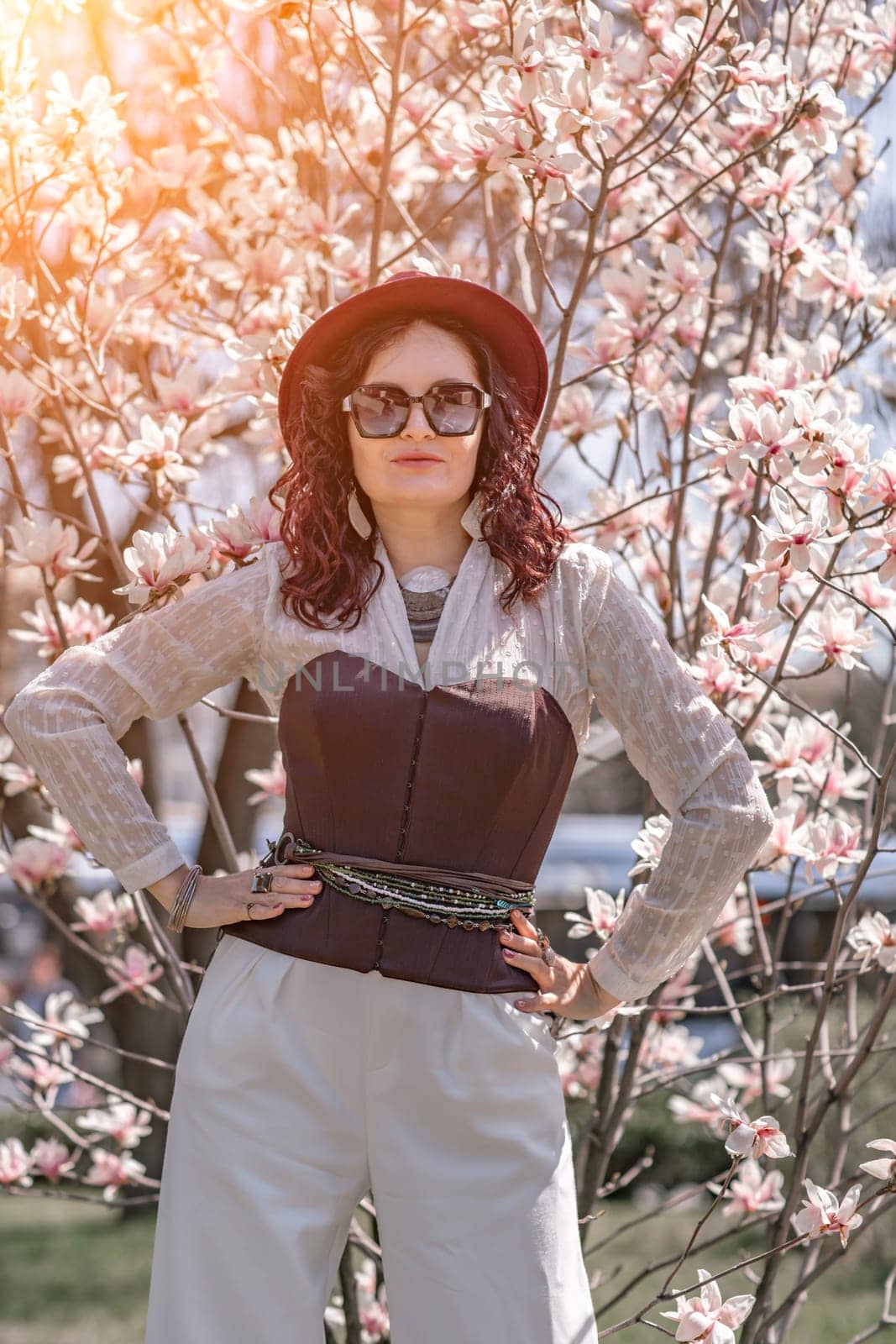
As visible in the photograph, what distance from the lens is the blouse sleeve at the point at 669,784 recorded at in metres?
1.67

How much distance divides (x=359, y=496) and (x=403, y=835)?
46 cm

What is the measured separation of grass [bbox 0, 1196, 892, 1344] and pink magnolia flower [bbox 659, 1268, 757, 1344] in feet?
5.05

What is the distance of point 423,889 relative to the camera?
1626mm

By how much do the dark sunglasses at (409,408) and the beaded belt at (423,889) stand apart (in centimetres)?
51

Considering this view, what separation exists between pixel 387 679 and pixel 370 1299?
60.3 inches

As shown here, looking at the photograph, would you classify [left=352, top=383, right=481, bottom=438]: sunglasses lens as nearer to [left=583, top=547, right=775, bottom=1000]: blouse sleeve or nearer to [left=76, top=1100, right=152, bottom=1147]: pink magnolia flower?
[left=583, top=547, right=775, bottom=1000]: blouse sleeve

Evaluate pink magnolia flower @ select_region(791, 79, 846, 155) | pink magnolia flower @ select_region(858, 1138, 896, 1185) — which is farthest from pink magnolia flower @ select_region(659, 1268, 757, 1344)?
pink magnolia flower @ select_region(791, 79, 846, 155)

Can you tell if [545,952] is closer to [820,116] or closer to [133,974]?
[820,116]

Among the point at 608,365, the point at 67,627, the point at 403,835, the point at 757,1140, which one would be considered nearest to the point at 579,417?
the point at 608,365

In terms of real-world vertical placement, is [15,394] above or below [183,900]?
above

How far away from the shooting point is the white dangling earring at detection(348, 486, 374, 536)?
5.90 feet

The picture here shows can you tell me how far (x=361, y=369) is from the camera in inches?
69.7

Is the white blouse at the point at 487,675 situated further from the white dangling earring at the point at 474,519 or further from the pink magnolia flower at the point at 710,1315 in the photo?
the pink magnolia flower at the point at 710,1315

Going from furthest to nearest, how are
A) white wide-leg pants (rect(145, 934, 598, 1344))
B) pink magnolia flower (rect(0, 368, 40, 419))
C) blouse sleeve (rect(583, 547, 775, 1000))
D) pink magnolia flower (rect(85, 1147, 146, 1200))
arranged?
1. pink magnolia flower (rect(85, 1147, 146, 1200))
2. pink magnolia flower (rect(0, 368, 40, 419))
3. blouse sleeve (rect(583, 547, 775, 1000))
4. white wide-leg pants (rect(145, 934, 598, 1344))
